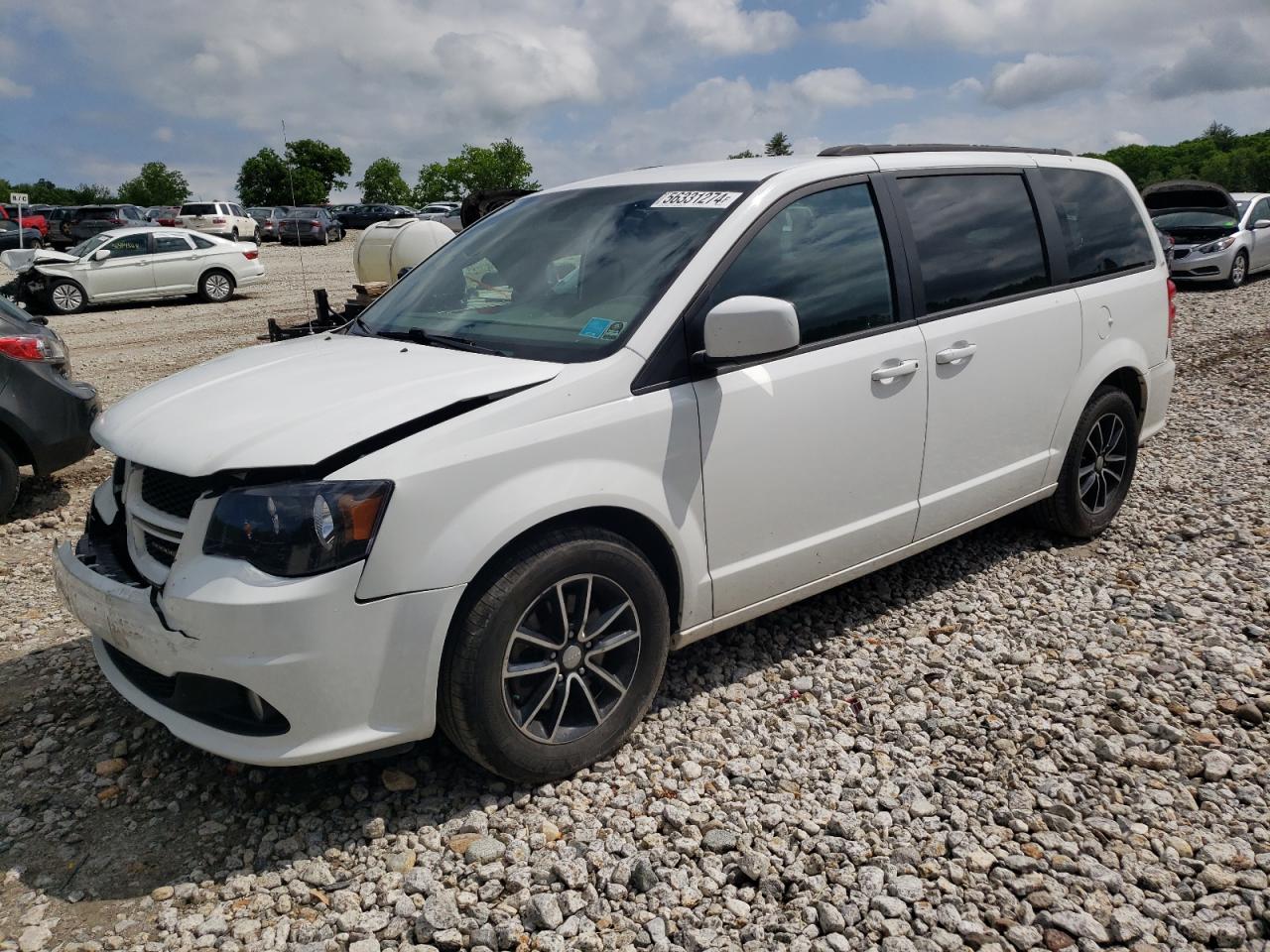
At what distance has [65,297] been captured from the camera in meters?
19.5

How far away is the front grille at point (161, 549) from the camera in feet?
9.75

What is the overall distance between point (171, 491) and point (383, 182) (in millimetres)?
114272

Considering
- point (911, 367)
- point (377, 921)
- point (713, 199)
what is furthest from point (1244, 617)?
point (377, 921)

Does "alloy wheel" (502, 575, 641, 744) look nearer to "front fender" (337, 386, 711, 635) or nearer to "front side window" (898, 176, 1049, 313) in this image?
"front fender" (337, 386, 711, 635)

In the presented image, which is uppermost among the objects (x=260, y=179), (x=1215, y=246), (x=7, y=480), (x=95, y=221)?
(x=260, y=179)

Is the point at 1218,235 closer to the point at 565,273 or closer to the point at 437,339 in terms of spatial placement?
the point at 565,273

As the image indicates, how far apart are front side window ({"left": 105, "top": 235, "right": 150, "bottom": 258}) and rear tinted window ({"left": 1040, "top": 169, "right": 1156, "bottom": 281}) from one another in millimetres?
19521

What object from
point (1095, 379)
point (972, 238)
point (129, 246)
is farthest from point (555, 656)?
point (129, 246)

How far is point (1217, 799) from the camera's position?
3.09 metres

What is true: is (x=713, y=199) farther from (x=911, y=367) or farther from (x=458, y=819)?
(x=458, y=819)

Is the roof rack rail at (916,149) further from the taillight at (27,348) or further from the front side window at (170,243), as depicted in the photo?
the front side window at (170,243)

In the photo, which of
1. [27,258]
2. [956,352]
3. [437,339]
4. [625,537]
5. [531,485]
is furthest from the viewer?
[27,258]

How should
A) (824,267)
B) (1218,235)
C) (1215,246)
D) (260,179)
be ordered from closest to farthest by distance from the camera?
(824,267)
(1215,246)
(1218,235)
(260,179)

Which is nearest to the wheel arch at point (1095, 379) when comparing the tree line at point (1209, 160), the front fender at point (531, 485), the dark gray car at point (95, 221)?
the front fender at point (531, 485)
